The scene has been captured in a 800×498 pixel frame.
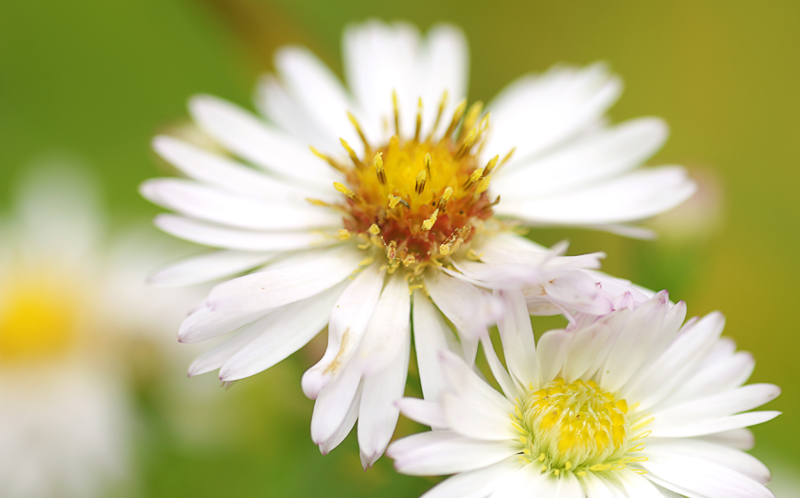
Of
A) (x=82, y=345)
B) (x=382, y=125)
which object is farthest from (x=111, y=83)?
(x=382, y=125)

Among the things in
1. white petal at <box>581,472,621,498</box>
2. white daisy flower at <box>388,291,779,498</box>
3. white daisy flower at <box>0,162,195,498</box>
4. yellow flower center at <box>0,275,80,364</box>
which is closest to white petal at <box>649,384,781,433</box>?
white daisy flower at <box>388,291,779,498</box>

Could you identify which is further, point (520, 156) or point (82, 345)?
point (82, 345)

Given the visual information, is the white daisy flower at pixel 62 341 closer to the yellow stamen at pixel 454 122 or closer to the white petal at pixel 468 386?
the yellow stamen at pixel 454 122

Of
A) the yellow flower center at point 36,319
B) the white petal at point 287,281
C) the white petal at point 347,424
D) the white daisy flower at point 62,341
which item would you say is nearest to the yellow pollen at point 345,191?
the white petal at point 287,281

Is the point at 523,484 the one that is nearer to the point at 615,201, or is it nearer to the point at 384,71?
the point at 615,201

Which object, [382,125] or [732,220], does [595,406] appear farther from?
[732,220]

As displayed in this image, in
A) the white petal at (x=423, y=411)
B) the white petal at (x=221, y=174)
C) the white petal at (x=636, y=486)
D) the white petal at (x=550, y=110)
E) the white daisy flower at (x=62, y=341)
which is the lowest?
the white daisy flower at (x=62, y=341)
